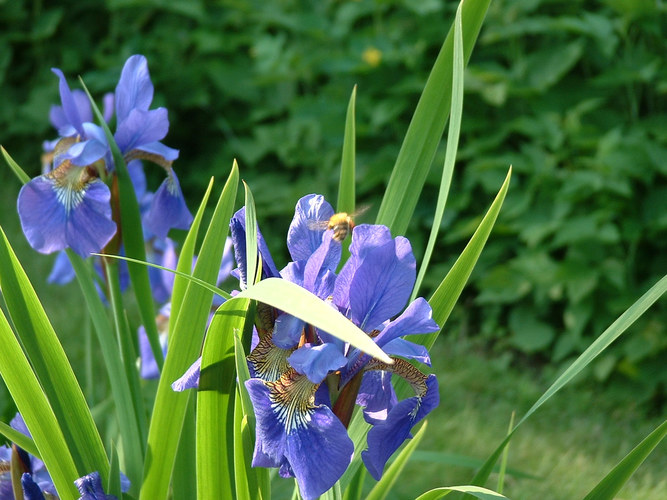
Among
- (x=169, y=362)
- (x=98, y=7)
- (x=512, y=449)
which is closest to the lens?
(x=169, y=362)

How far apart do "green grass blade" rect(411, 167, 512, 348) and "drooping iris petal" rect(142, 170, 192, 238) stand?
41 centimetres

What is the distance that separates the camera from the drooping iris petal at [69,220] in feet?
3.23

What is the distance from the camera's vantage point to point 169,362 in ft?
2.83

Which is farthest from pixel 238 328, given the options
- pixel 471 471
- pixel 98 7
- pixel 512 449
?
pixel 98 7

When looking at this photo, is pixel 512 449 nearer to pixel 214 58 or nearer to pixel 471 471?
pixel 471 471

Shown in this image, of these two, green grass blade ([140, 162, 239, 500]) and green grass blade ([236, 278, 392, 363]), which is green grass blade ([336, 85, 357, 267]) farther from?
green grass blade ([236, 278, 392, 363])

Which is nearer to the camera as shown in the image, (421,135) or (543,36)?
(421,135)

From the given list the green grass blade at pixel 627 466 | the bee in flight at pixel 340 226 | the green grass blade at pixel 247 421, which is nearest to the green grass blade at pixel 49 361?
the green grass blade at pixel 247 421

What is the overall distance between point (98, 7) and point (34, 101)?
602mm

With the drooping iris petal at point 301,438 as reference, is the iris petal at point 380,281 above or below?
above

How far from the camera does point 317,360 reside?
2.20ft

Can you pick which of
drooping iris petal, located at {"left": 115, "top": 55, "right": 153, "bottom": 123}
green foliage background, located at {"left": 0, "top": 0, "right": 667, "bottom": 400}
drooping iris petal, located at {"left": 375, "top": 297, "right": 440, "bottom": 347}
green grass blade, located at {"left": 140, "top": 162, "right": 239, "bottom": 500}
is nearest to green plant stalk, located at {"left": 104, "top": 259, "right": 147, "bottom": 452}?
green grass blade, located at {"left": 140, "top": 162, "right": 239, "bottom": 500}

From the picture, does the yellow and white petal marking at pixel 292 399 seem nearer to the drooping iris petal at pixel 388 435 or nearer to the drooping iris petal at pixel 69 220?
the drooping iris petal at pixel 388 435

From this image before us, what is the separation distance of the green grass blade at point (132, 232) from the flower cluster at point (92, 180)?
0.02 m
